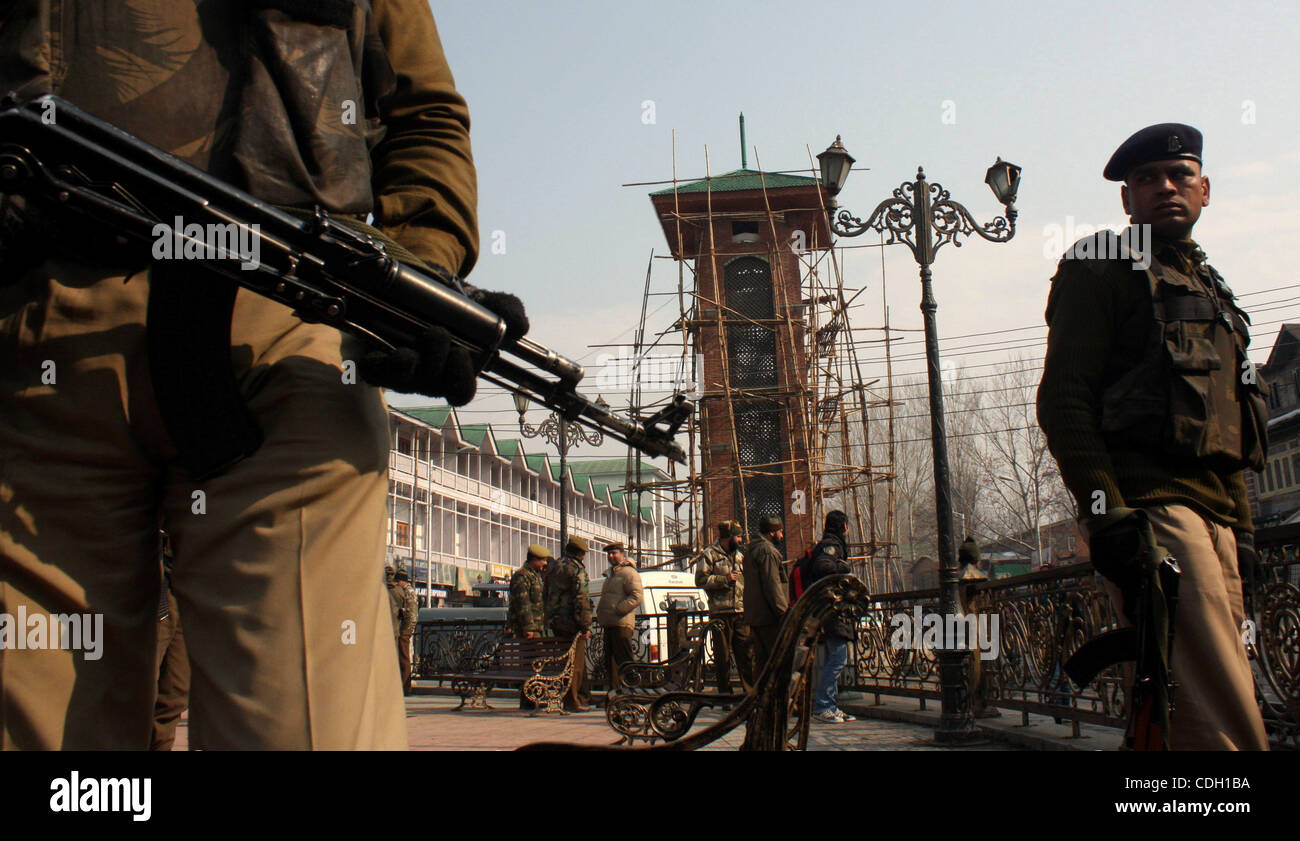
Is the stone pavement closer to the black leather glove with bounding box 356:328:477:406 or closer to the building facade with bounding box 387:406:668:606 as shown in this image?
the black leather glove with bounding box 356:328:477:406

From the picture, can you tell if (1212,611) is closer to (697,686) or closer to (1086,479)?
(1086,479)

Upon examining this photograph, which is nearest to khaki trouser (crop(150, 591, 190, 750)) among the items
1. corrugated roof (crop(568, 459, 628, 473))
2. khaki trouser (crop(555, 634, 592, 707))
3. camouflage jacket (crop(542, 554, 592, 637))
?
khaki trouser (crop(555, 634, 592, 707))

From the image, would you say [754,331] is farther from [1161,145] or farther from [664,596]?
[1161,145]

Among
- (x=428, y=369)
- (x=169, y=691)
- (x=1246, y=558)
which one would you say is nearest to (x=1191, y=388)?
(x=1246, y=558)

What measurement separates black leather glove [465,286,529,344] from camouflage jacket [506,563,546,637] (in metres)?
12.0

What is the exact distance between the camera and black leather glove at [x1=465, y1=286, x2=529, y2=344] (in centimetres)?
195

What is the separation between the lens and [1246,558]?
295cm

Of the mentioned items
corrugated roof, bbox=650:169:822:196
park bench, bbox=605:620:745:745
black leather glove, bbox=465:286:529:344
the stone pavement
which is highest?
corrugated roof, bbox=650:169:822:196

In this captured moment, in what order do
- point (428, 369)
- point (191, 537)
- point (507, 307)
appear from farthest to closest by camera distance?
point (507, 307) → point (428, 369) → point (191, 537)

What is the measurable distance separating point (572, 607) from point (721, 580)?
1881 mm

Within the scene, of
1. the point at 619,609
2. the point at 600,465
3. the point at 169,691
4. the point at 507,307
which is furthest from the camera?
the point at 600,465

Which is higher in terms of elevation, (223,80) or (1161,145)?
(1161,145)

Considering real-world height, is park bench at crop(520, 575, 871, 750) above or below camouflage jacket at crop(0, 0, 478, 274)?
below
